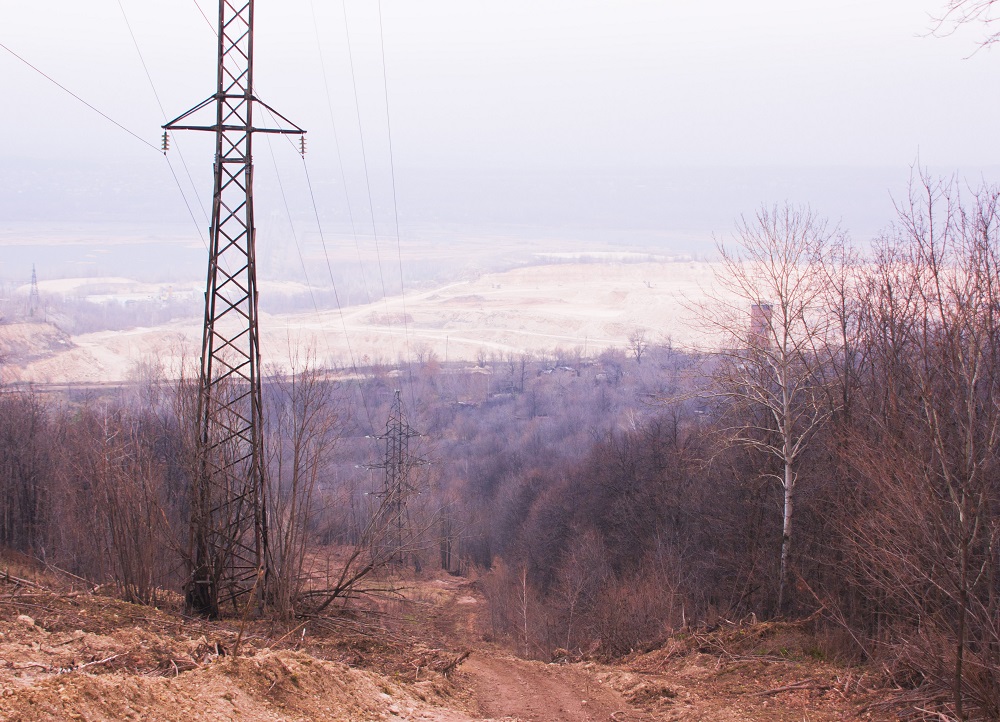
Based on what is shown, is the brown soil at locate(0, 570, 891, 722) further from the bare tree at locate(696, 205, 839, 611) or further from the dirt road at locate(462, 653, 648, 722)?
the bare tree at locate(696, 205, 839, 611)

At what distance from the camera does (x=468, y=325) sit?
69000 millimetres

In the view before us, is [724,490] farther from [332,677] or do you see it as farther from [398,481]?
[332,677]

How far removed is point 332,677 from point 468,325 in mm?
61177

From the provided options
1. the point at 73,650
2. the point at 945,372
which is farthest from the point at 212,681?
the point at 945,372

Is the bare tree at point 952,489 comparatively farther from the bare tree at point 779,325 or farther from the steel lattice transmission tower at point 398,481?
the steel lattice transmission tower at point 398,481

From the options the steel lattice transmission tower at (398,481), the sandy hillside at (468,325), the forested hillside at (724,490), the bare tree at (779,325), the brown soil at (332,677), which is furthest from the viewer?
the sandy hillside at (468,325)

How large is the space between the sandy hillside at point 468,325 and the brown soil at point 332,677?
125ft

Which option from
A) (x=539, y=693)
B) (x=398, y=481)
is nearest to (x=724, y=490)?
(x=398, y=481)

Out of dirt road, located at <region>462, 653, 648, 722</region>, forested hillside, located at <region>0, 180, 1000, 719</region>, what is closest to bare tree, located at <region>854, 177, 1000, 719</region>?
forested hillside, located at <region>0, 180, 1000, 719</region>

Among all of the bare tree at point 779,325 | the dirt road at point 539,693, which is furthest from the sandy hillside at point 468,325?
the dirt road at point 539,693

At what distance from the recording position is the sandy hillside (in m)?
51.7

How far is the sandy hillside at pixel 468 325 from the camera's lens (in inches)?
2034

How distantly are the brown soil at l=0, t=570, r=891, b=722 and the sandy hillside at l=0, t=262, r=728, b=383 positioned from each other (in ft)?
125

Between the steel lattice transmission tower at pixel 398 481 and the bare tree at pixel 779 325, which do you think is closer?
the bare tree at pixel 779 325
